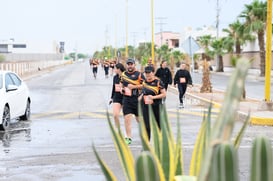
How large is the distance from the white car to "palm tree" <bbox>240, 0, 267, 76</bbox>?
31554 mm

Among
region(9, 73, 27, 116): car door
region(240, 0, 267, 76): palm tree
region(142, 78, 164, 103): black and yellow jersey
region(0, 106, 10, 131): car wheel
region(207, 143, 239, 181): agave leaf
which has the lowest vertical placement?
region(0, 106, 10, 131): car wheel

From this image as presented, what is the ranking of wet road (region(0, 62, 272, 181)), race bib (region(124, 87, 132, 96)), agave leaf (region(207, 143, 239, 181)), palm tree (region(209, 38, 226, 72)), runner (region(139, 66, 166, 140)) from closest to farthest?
agave leaf (region(207, 143, 239, 181))
wet road (region(0, 62, 272, 181))
runner (region(139, 66, 166, 140))
race bib (region(124, 87, 132, 96))
palm tree (region(209, 38, 226, 72))

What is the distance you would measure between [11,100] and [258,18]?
34.1 metres

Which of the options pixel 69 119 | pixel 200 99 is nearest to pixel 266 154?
pixel 69 119

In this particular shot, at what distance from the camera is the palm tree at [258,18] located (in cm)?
4366

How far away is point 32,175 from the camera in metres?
8.02

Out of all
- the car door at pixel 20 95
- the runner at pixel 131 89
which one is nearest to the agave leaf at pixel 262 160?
the runner at pixel 131 89

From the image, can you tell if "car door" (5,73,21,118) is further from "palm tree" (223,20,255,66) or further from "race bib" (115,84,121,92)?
"palm tree" (223,20,255,66)

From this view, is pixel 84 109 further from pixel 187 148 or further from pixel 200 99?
pixel 187 148

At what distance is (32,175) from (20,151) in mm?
2370

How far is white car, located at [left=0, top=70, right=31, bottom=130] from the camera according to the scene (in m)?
12.9

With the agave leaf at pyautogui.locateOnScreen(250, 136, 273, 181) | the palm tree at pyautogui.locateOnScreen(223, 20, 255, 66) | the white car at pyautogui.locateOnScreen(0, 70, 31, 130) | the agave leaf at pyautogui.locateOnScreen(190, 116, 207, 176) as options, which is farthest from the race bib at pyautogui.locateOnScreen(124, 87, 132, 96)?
the palm tree at pyautogui.locateOnScreen(223, 20, 255, 66)

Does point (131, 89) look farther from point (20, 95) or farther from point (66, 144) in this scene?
point (20, 95)

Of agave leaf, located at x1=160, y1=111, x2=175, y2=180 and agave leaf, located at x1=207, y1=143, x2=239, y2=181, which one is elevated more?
agave leaf, located at x1=207, y1=143, x2=239, y2=181
